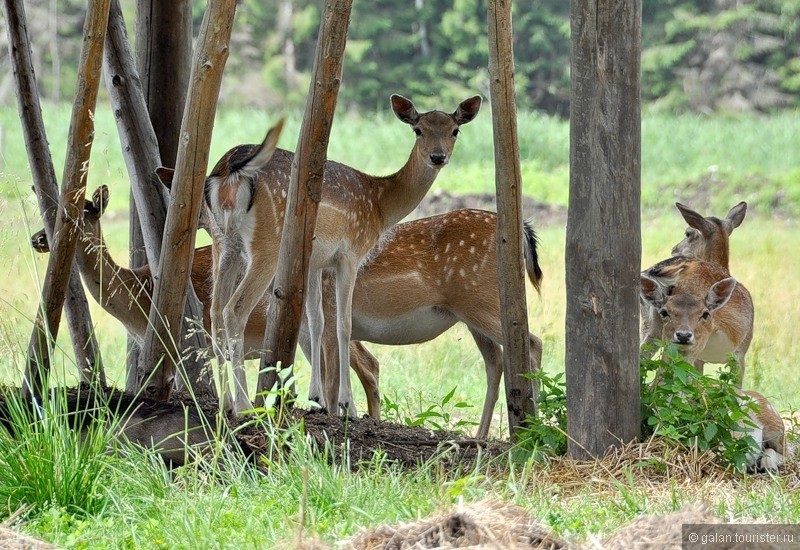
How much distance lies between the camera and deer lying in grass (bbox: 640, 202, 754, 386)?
648 centimetres

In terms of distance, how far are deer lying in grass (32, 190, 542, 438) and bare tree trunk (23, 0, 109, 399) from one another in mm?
2012

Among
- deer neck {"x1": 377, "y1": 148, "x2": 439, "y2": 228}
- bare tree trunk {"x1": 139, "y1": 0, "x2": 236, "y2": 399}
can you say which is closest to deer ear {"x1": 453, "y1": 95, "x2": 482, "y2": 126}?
deer neck {"x1": 377, "y1": 148, "x2": 439, "y2": 228}

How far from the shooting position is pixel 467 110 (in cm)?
753

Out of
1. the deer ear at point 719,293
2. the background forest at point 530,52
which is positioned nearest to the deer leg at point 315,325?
the deer ear at point 719,293

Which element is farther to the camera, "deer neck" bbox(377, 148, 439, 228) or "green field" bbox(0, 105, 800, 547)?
"deer neck" bbox(377, 148, 439, 228)

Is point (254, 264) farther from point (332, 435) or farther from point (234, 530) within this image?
point (234, 530)

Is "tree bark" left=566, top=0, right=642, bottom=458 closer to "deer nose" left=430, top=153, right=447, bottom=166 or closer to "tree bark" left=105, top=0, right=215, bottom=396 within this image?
"tree bark" left=105, top=0, right=215, bottom=396

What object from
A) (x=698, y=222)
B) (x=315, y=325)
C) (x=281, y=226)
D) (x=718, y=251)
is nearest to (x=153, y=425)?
(x=281, y=226)

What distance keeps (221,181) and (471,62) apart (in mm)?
25912

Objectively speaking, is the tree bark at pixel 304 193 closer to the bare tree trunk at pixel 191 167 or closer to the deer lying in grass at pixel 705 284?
the bare tree trunk at pixel 191 167

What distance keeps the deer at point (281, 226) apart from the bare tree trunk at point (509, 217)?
2.86 feet

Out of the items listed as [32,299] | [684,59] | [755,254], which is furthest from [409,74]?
[32,299]

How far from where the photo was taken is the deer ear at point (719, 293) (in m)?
6.23

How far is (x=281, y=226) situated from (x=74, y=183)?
1.50 metres
